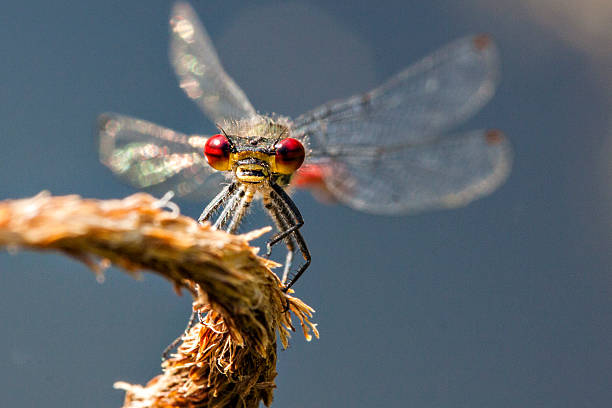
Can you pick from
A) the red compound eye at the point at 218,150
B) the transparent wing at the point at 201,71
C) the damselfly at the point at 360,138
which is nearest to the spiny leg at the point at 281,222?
the damselfly at the point at 360,138

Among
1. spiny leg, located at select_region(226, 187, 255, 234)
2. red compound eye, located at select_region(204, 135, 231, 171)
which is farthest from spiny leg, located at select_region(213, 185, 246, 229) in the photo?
red compound eye, located at select_region(204, 135, 231, 171)

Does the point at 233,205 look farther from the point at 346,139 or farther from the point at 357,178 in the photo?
the point at 357,178

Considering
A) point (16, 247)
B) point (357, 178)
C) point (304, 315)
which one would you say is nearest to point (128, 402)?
point (304, 315)

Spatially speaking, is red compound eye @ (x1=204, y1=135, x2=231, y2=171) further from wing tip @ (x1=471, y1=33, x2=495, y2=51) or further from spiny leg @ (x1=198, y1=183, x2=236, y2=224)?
wing tip @ (x1=471, y1=33, x2=495, y2=51)

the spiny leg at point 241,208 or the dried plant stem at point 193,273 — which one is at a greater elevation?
the spiny leg at point 241,208

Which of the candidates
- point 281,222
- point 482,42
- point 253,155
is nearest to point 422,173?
point 482,42

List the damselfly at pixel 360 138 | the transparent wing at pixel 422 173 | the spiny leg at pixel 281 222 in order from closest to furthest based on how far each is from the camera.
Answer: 1. the spiny leg at pixel 281 222
2. the damselfly at pixel 360 138
3. the transparent wing at pixel 422 173

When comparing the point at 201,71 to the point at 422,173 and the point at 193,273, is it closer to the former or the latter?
the point at 422,173

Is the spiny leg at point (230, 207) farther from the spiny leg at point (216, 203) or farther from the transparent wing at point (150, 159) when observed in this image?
the transparent wing at point (150, 159)
